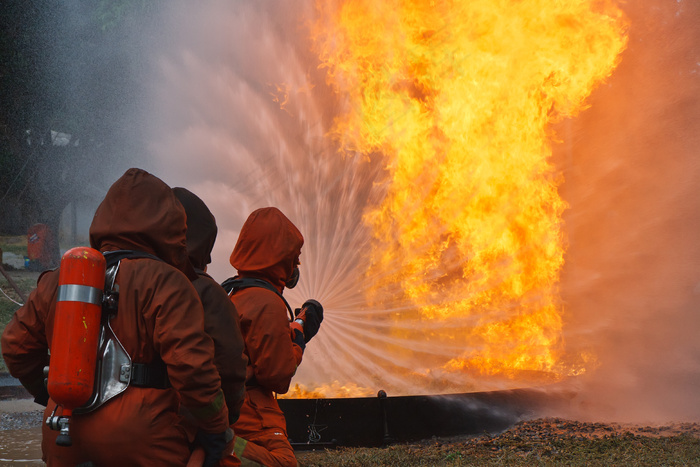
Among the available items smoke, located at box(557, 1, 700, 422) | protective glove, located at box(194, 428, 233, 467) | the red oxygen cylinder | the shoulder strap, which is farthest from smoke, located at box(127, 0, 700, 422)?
the red oxygen cylinder

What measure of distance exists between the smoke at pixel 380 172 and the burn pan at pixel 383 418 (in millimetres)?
1688

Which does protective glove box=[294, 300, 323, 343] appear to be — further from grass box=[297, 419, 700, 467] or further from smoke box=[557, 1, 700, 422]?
smoke box=[557, 1, 700, 422]

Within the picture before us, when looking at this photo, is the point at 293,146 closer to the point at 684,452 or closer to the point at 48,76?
the point at 684,452

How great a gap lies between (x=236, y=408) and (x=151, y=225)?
2.73 ft

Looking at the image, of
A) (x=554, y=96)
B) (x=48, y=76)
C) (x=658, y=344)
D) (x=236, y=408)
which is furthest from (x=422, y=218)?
(x=48, y=76)

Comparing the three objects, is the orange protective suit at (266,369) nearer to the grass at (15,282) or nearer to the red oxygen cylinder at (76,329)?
the red oxygen cylinder at (76,329)

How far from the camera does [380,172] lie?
9.03 meters

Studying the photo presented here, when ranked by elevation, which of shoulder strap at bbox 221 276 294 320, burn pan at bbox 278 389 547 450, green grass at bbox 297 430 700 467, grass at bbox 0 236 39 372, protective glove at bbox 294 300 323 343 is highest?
grass at bbox 0 236 39 372

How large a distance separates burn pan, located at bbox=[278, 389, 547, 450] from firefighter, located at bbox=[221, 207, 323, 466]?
245 centimetres

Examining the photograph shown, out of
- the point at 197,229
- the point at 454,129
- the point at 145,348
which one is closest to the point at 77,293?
the point at 145,348

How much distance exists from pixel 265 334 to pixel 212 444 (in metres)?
0.92

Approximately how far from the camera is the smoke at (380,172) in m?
8.69

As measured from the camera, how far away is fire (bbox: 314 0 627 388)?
9000 mm

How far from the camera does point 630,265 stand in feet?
38.7
